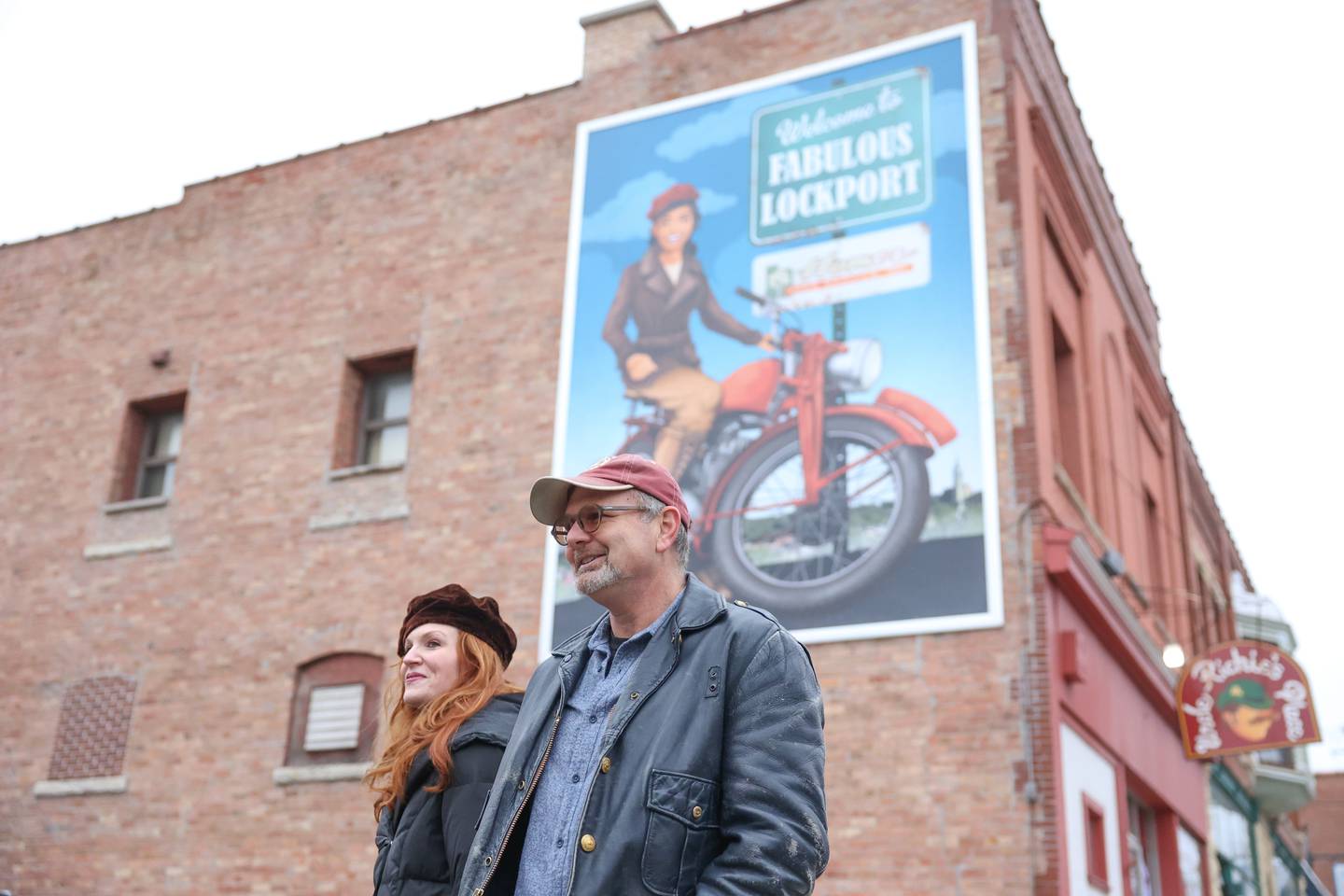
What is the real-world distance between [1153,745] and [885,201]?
7.41m

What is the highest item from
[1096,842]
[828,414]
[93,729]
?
[828,414]

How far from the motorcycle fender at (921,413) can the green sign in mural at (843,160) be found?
Answer: 1.99m

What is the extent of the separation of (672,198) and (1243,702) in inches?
331

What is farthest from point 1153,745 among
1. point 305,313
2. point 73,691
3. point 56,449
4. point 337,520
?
point 56,449

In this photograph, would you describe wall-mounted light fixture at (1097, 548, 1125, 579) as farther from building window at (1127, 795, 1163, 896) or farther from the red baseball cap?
the red baseball cap

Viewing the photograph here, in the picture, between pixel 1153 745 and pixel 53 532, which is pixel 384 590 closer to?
pixel 53 532

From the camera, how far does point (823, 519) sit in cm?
1310

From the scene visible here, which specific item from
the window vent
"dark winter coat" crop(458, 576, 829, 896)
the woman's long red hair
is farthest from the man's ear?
the window vent

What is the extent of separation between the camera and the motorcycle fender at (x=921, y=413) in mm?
12922

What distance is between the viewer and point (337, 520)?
626 inches

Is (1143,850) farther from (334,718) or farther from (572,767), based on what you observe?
(572,767)

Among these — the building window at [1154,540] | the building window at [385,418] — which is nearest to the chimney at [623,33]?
the building window at [385,418]

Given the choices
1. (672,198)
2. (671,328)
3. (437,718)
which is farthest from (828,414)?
(437,718)

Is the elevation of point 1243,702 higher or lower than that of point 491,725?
higher
